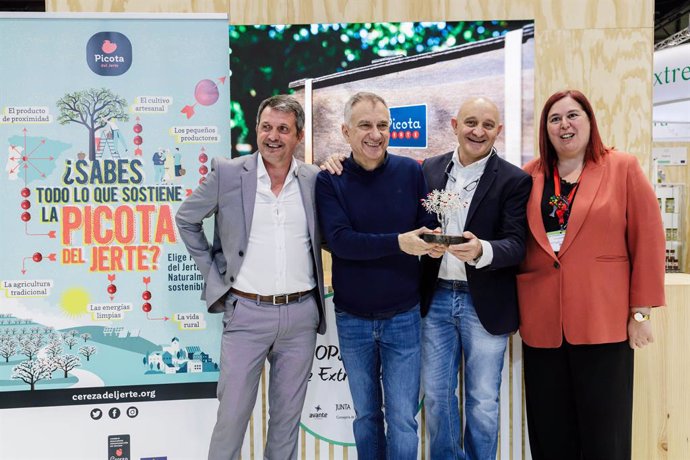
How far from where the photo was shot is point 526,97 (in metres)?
2.97

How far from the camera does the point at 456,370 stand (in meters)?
2.44

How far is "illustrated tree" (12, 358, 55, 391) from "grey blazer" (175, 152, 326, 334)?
3.66 ft

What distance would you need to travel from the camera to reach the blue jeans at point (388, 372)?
2.27m

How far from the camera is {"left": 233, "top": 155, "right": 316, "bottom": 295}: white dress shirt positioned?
7.70 feet

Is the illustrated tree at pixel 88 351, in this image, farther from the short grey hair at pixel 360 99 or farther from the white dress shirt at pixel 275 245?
the short grey hair at pixel 360 99

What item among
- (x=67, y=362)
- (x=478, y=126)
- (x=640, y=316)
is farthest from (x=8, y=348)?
(x=640, y=316)

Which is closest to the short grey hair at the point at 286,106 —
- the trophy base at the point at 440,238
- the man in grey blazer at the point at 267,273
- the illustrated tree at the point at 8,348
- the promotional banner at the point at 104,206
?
the man in grey blazer at the point at 267,273

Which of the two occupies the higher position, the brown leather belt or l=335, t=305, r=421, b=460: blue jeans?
the brown leather belt

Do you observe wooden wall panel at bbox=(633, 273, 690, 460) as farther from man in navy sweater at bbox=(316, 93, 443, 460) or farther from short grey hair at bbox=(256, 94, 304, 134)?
short grey hair at bbox=(256, 94, 304, 134)

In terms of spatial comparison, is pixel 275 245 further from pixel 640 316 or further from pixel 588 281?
pixel 640 316

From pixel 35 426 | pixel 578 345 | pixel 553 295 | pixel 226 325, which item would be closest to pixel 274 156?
pixel 226 325

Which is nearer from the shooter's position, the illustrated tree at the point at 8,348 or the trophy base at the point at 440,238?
A: the trophy base at the point at 440,238

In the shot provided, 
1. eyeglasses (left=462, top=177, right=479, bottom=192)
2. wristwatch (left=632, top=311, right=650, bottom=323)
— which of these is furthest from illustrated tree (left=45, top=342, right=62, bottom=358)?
wristwatch (left=632, top=311, right=650, bottom=323)

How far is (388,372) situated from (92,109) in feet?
6.89
